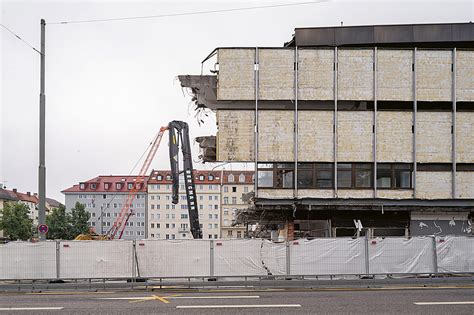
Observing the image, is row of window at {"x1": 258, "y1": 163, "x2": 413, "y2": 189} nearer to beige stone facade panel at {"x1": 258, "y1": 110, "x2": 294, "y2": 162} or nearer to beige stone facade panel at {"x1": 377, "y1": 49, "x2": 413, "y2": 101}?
beige stone facade panel at {"x1": 258, "y1": 110, "x2": 294, "y2": 162}

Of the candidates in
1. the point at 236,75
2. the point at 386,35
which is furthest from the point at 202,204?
the point at 236,75

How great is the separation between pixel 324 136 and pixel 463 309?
16.4 meters

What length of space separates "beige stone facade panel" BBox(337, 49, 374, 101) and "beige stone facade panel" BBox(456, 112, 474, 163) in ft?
15.3

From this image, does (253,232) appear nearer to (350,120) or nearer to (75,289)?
(350,120)

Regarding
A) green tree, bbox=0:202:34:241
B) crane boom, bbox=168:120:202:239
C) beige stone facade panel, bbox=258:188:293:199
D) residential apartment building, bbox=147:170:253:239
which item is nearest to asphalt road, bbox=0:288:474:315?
beige stone facade panel, bbox=258:188:293:199

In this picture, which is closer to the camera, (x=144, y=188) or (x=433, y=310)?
(x=433, y=310)

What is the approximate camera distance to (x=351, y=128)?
28.3 metres

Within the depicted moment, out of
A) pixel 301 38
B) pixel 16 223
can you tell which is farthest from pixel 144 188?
pixel 301 38

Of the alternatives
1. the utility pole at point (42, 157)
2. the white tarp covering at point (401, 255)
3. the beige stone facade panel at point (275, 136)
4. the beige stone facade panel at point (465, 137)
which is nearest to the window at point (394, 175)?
the beige stone facade panel at point (465, 137)

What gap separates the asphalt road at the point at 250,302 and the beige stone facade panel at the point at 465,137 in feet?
42.5

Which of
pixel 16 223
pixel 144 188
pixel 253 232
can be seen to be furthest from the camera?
pixel 144 188

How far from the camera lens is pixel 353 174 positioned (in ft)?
93.9

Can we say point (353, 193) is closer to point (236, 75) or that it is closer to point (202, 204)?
point (236, 75)

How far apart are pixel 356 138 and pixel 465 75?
6.36 meters
